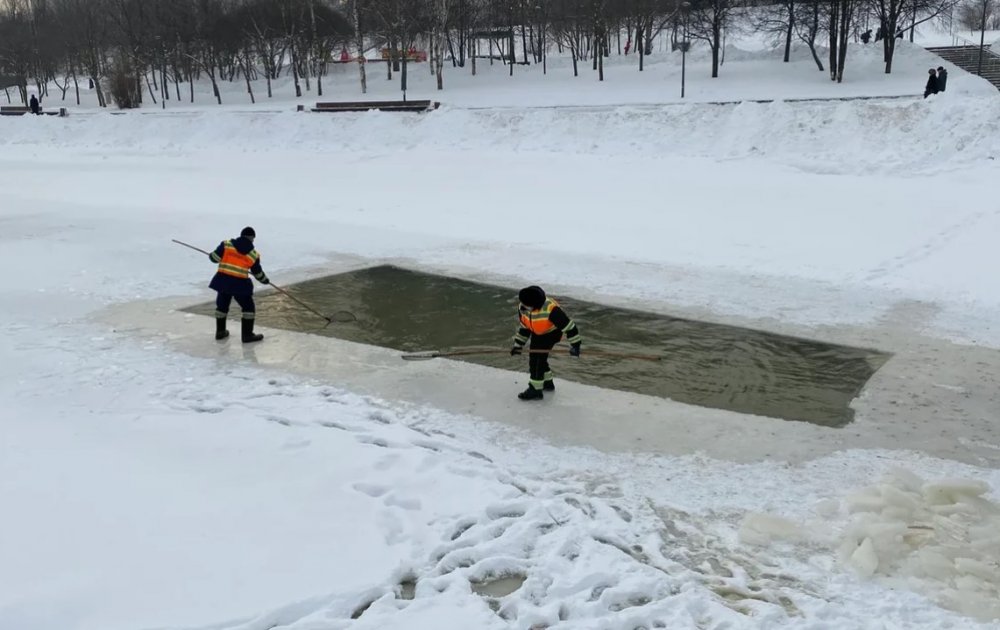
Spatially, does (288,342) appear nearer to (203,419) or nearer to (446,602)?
(203,419)

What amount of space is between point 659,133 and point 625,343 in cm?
1777

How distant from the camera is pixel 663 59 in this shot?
48688 mm

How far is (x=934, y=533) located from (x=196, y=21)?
59.0m

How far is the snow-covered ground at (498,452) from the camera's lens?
464cm

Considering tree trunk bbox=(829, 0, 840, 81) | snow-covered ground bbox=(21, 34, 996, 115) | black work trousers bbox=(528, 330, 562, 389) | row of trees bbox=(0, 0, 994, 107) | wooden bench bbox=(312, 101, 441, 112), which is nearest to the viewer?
black work trousers bbox=(528, 330, 562, 389)

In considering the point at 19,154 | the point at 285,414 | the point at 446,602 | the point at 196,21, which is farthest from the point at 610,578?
the point at 196,21

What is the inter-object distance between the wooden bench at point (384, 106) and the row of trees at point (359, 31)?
28.5ft

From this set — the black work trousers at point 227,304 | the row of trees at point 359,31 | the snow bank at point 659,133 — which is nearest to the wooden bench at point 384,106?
the snow bank at point 659,133

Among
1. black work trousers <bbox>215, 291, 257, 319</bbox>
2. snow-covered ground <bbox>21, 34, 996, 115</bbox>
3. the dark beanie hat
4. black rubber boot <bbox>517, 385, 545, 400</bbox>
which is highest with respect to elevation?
snow-covered ground <bbox>21, 34, 996, 115</bbox>

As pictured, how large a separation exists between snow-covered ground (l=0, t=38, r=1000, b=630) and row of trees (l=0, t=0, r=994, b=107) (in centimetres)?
2781

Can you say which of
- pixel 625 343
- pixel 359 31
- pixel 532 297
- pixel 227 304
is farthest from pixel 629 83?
pixel 532 297

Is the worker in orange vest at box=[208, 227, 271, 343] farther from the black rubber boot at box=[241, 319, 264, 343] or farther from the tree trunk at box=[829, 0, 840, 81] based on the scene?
the tree trunk at box=[829, 0, 840, 81]

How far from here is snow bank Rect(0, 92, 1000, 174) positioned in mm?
20891

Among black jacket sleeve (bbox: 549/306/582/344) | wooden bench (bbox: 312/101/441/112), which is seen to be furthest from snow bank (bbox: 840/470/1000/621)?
wooden bench (bbox: 312/101/441/112)
